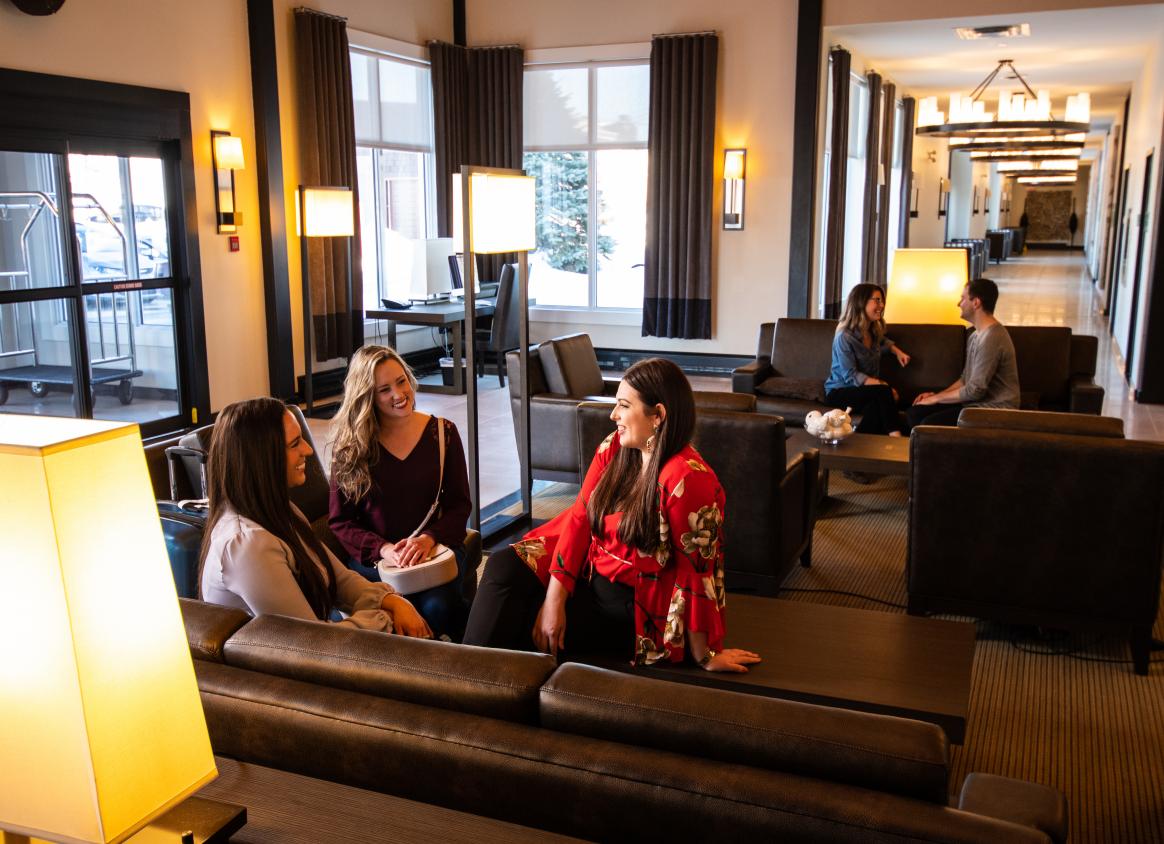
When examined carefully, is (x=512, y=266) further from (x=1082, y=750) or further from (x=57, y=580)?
(x=57, y=580)

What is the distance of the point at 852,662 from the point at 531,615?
90 centimetres

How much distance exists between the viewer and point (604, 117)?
34.2 ft

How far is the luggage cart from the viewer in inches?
245

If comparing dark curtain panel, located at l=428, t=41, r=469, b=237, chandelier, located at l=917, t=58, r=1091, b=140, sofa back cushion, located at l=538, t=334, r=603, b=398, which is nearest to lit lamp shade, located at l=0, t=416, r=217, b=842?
sofa back cushion, located at l=538, t=334, r=603, b=398

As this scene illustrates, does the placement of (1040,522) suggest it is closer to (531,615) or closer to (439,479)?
(531,615)

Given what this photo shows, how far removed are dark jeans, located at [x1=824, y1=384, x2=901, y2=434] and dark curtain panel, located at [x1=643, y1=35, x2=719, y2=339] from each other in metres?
3.79

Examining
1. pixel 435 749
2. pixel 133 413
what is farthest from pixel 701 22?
pixel 435 749

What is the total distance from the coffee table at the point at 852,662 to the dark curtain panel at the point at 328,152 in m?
6.07

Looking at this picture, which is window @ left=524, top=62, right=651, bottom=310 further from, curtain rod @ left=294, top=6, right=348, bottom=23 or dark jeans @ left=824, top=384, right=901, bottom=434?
dark jeans @ left=824, top=384, right=901, bottom=434

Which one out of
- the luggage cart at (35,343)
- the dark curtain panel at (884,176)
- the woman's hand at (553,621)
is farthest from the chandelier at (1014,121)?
the woman's hand at (553,621)

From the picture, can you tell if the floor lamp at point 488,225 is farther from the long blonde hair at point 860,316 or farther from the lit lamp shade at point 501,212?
the long blonde hair at point 860,316

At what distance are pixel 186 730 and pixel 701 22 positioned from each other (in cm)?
960

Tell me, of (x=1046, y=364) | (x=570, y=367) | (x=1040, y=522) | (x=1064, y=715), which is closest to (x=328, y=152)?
(x=570, y=367)

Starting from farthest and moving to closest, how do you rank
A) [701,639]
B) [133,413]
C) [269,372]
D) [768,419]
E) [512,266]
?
[512,266]
[269,372]
[133,413]
[768,419]
[701,639]
